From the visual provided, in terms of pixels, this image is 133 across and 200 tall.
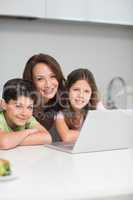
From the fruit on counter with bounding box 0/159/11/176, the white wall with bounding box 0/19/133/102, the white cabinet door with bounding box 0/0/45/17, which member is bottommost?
the fruit on counter with bounding box 0/159/11/176

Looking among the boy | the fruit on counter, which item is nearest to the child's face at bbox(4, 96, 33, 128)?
the boy

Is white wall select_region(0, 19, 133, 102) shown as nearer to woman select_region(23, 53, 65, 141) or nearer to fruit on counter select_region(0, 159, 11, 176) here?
woman select_region(23, 53, 65, 141)

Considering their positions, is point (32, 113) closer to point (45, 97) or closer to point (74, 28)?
point (45, 97)

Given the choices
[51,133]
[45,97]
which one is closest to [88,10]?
[45,97]

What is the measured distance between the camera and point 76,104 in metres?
1.62

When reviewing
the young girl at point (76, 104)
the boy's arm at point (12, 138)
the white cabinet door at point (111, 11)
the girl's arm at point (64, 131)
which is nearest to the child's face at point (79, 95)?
the young girl at point (76, 104)

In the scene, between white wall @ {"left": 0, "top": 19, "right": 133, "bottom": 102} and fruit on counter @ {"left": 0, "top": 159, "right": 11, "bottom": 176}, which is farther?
white wall @ {"left": 0, "top": 19, "right": 133, "bottom": 102}

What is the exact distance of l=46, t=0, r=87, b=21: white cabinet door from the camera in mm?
2111

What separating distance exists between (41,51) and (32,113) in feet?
2.98

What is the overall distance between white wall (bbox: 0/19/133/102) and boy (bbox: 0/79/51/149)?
0.71 m

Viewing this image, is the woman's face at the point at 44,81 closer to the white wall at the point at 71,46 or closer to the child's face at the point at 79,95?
the child's face at the point at 79,95

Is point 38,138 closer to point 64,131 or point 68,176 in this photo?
point 64,131

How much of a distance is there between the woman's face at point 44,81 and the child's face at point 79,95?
84 millimetres

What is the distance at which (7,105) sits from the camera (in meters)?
1.43
